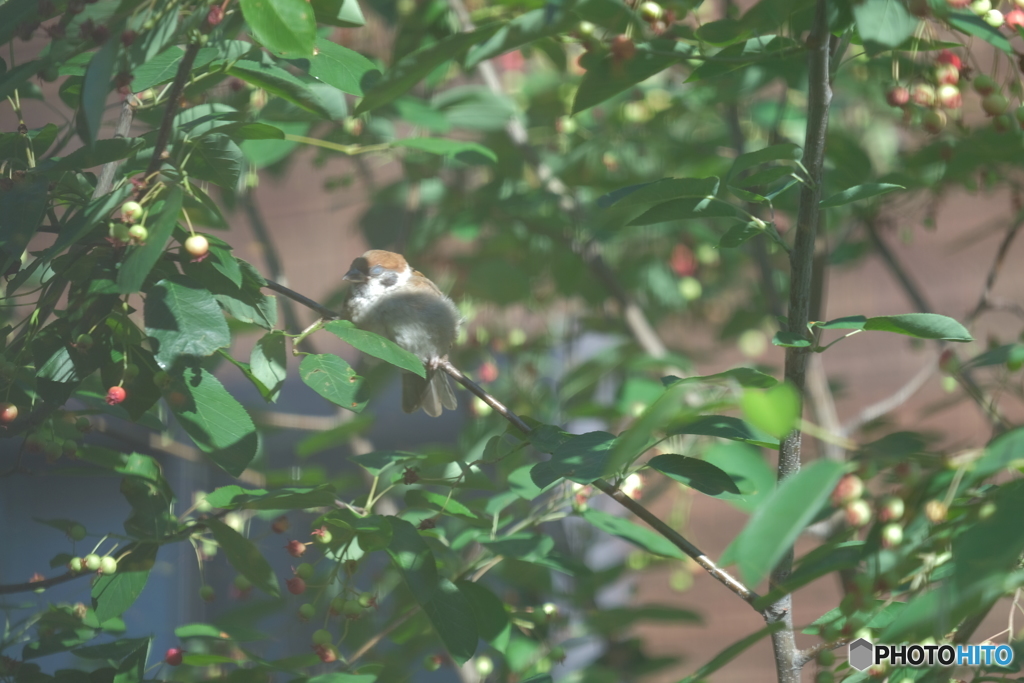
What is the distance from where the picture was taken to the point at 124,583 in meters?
1.35

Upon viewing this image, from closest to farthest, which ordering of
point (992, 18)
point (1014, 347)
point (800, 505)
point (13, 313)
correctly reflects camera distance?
point (800, 505) < point (1014, 347) < point (992, 18) < point (13, 313)

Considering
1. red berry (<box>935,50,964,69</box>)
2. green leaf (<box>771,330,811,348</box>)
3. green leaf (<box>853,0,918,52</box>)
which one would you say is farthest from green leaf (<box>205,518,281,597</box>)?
red berry (<box>935,50,964,69</box>)

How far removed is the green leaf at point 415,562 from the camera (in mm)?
1249

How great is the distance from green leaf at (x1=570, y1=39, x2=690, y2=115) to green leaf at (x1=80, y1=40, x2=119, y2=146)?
2.41 ft

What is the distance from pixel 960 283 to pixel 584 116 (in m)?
2.54

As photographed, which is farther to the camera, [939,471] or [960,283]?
[960,283]

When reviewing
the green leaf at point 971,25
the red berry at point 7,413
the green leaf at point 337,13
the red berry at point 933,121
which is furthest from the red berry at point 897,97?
the red berry at point 7,413

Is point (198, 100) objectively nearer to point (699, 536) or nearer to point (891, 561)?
point (891, 561)

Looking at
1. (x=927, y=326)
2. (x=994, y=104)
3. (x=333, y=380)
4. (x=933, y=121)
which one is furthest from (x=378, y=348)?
(x=994, y=104)

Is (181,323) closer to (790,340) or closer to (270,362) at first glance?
(270,362)

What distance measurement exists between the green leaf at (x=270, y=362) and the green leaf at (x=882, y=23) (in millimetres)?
935

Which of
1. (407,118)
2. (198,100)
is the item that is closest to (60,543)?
(198,100)

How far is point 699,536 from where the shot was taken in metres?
4.48

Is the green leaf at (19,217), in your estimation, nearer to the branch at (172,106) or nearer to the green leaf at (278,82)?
the branch at (172,106)
